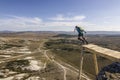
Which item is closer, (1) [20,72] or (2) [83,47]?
(2) [83,47]

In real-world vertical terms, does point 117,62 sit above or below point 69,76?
above

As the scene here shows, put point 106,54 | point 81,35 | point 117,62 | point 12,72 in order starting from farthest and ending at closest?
1. point 12,72
2. point 81,35
3. point 106,54
4. point 117,62

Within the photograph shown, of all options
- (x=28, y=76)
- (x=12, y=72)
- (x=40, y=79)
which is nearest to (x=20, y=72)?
(x=12, y=72)

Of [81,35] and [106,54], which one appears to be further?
[81,35]

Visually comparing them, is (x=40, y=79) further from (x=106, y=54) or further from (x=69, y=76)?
(x=106, y=54)

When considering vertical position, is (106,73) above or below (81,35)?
below

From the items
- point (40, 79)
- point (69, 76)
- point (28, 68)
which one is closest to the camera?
point (40, 79)

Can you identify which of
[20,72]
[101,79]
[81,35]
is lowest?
[20,72]

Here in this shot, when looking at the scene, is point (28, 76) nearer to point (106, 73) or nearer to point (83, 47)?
point (83, 47)

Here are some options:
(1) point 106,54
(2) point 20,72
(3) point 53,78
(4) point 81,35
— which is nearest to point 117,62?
(1) point 106,54
